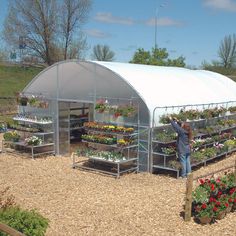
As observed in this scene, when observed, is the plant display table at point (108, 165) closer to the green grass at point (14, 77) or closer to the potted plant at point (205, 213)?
the potted plant at point (205, 213)

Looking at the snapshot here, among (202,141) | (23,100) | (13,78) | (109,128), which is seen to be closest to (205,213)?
(109,128)

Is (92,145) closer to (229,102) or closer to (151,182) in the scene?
(151,182)

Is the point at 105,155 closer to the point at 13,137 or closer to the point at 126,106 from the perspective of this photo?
the point at 126,106

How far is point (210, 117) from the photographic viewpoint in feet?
46.1

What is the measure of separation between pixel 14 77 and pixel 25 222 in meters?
35.6

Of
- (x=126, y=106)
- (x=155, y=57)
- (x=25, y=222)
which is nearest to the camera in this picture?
(x=25, y=222)

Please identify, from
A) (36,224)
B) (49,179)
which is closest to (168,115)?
(49,179)

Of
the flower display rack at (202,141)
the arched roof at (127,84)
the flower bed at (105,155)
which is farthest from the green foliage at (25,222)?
the arched roof at (127,84)

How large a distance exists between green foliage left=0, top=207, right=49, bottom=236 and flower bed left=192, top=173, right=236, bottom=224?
360cm

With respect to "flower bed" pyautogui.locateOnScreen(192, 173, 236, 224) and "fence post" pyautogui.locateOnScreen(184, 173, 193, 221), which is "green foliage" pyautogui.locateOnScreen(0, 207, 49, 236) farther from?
"flower bed" pyautogui.locateOnScreen(192, 173, 236, 224)

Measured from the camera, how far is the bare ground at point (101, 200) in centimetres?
784

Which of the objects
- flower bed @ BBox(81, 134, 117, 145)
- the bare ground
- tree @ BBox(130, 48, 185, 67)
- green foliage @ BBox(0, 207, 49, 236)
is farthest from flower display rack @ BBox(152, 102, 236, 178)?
tree @ BBox(130, 48, 185, 67)

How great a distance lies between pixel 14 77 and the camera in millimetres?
39562

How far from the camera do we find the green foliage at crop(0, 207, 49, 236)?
556 centimetres
